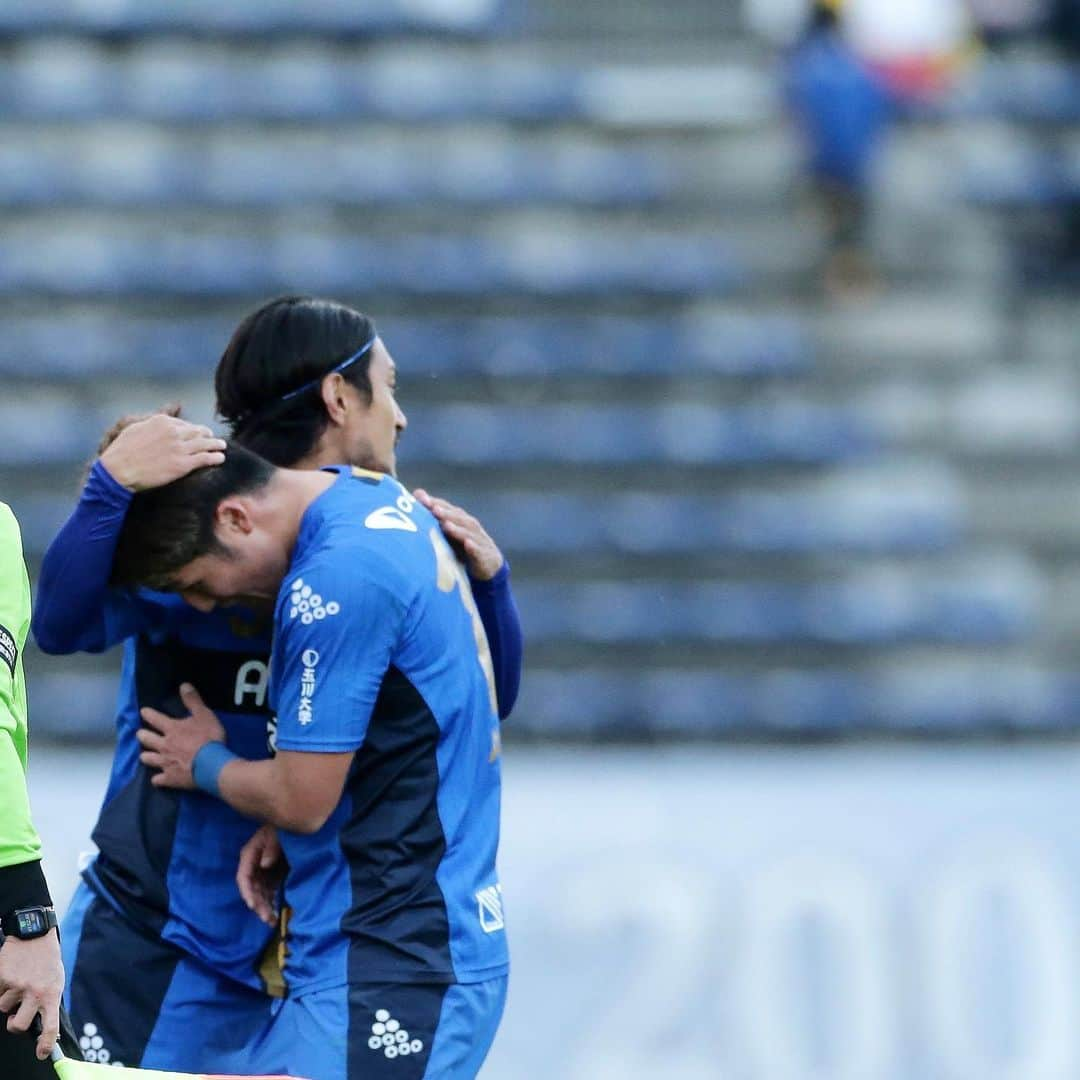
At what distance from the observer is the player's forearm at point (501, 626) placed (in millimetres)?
3746

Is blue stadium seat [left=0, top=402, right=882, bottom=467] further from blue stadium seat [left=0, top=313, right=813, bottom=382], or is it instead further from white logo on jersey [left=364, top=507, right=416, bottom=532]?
white logo on jersey [left=364, top=507, right=416, bottom=532]

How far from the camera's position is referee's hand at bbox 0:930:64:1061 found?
9.45 ft

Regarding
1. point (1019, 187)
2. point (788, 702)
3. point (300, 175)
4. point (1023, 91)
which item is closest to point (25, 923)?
point (788, 702)

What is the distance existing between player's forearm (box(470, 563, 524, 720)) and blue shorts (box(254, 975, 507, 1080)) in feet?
2.01

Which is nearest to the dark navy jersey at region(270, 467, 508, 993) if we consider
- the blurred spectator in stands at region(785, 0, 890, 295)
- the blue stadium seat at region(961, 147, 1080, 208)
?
the blurred spectator in stands at region(785, 0, 890, 295)

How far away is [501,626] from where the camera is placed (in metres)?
3.77

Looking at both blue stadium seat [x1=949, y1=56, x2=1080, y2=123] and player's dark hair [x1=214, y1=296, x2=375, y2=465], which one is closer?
player's dark hair [x1=214, y1=296, x2=375, y2=465]

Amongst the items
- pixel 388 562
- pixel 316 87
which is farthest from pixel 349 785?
pixel 316 87

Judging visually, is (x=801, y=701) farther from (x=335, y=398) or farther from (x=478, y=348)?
(x=335, y=398)

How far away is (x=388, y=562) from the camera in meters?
3.28

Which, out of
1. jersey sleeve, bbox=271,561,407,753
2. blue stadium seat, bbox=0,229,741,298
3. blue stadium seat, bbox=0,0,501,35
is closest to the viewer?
jersey sleeve, bbox=271,561,407,753

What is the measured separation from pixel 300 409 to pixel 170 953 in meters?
0.96

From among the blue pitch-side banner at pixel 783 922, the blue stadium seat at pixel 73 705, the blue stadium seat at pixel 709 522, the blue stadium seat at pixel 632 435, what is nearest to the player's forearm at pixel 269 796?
the blue pitch-side banner at pixel 783 922

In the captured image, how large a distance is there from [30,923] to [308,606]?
0.63 metres
